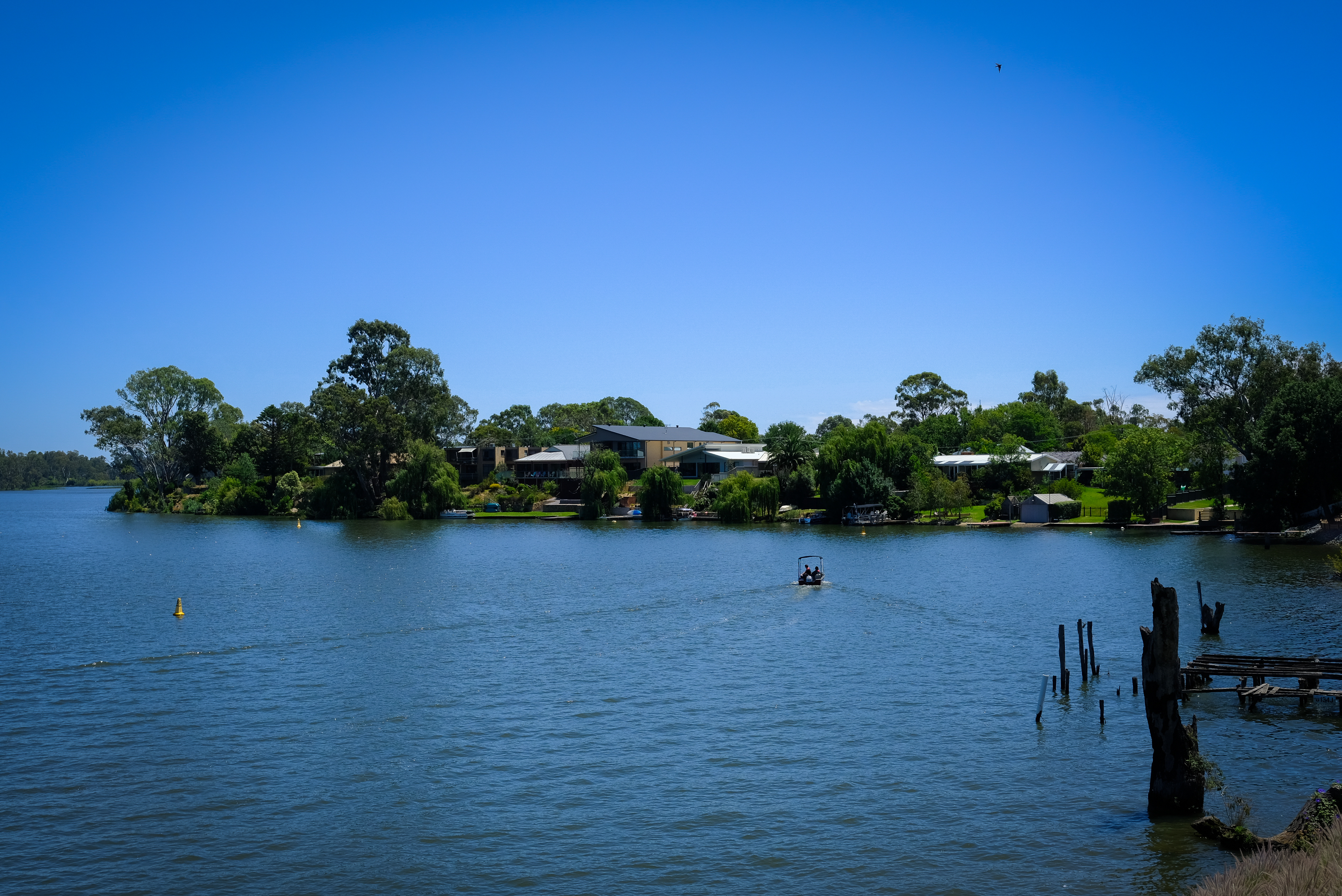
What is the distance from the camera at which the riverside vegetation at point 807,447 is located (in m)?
79.4

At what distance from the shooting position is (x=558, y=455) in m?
142

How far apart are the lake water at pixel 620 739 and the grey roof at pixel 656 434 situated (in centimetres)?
8549

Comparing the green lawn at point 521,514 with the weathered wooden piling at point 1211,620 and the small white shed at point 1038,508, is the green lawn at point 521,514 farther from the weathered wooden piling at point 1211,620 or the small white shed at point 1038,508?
the weathered wooden piling at point 1211,620

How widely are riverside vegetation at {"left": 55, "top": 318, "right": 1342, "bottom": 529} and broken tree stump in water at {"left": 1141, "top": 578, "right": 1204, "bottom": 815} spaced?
6296 cm

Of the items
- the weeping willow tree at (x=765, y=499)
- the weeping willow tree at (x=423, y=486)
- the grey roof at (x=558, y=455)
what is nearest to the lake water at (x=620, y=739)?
the weeping willow tree at (x=765, y=499)

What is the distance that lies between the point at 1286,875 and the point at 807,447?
342 ft

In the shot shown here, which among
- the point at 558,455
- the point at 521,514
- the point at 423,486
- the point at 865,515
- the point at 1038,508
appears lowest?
the point at 521,514

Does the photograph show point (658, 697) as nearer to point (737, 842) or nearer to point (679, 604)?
point (737, 842)

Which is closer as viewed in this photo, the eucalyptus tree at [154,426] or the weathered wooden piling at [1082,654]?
the weathered wooden piling at [1082,654]

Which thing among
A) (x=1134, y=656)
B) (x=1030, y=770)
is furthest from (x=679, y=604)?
(x=1030, y=770)

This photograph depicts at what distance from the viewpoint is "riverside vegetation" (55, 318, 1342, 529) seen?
79.4 m

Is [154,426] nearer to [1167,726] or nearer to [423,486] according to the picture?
[423,486]

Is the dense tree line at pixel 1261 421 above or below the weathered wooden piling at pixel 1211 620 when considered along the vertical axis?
above

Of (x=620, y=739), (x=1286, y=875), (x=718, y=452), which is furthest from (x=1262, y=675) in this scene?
(x=718, y=452)
